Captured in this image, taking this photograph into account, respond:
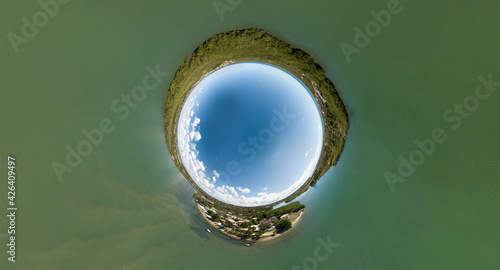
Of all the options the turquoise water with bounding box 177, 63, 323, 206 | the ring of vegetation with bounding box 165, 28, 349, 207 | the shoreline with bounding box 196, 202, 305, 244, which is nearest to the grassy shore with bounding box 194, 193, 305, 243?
the shoreline with bounding box 196, 202, 305, 244

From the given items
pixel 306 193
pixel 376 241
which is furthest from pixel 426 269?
pixel 306 193

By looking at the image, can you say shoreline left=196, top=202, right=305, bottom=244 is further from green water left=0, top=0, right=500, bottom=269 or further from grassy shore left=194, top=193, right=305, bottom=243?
green water left=0, top=0, right=500, bottom=269

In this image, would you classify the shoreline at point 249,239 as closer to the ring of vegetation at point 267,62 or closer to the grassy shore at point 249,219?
the grassy shore at point 249,219

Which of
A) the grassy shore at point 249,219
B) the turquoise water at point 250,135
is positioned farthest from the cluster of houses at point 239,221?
the turquoise water at point 250,135

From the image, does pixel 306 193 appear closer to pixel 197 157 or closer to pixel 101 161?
pixel 197 157

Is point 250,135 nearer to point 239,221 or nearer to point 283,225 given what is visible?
point 239,221

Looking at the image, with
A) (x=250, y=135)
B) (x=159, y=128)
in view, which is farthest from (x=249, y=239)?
(x=159, y=128)

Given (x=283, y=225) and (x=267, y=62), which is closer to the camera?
(x=283, y=225)
